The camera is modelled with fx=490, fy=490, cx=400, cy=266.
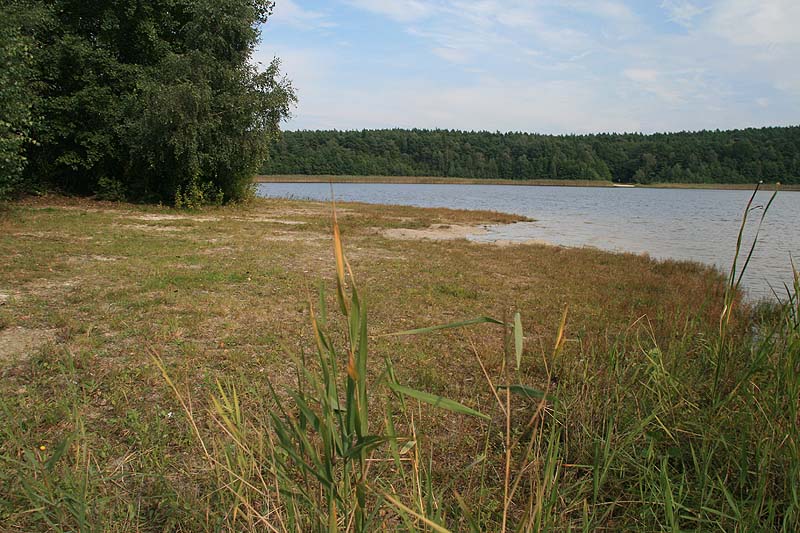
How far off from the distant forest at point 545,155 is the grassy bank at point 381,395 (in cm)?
6925

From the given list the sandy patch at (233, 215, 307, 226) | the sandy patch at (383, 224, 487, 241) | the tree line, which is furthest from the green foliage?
the sandy patch at (383, 224, 487, 241)

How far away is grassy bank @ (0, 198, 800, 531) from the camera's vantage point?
1709 millimetres

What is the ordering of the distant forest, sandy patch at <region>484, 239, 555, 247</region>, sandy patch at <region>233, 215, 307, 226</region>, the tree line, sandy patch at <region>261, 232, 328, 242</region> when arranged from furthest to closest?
the distant forest → sandy patch at <region>233, 215, 307, 226</region> → the tree line → sandy patch at <region>484, 239, 555, 247</region> → sandy patch at <region>261, 232, 328, 242</region>


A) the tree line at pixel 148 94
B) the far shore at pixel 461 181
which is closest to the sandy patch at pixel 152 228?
the tree line at pixel 148 94

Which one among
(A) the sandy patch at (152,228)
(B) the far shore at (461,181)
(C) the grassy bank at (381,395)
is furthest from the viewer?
(B) the far shore at (461,181)

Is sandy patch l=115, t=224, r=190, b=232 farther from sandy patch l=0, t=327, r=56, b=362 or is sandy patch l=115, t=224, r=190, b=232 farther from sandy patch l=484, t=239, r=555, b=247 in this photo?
sandy patch l=484, t=239, r=555, b=247

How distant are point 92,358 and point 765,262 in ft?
56.9

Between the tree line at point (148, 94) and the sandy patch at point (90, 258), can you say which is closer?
the sandy patch at point (90, 258)

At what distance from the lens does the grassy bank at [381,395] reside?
171 cm

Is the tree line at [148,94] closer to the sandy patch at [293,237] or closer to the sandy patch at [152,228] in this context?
the sandy patch at [152,228]

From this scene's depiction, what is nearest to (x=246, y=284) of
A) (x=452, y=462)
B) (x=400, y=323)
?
(x=400, y=323)

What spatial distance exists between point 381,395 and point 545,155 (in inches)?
4735

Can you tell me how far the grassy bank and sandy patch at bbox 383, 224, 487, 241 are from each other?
474cm

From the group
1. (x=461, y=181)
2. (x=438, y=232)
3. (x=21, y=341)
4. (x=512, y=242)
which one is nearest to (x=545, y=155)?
(x=461, y=181)
